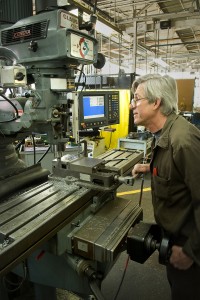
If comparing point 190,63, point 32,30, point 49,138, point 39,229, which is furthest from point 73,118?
point 190,63

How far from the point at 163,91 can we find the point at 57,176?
27.4 inches

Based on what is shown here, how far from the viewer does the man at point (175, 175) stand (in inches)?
37.7

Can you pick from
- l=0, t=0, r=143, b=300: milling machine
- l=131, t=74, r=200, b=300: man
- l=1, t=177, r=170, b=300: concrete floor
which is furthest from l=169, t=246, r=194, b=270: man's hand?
l=1, t=177, r=170, b=300: concrete floor

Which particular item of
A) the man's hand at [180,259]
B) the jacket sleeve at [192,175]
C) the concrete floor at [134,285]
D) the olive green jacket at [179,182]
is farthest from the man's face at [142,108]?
the concrete floor at [134,285]

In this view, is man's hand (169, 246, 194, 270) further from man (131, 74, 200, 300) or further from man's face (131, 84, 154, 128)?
man's face (131, 84, 154, 128)

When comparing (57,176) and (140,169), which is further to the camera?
(140,169)

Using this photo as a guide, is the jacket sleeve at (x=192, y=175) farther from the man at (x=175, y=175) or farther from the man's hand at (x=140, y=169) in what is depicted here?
the man's hand at (x=140, y=169)

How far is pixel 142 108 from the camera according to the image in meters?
1.16

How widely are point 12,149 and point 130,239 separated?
80 cm

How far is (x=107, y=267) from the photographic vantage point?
3.94 feet

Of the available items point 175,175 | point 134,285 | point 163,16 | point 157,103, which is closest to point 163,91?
point 157,103

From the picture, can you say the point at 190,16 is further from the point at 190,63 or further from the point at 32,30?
the point at 190,63

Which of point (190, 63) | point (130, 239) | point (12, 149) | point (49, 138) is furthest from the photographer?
point (190, 63)

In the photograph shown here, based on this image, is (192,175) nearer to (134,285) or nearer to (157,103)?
(157,103)
